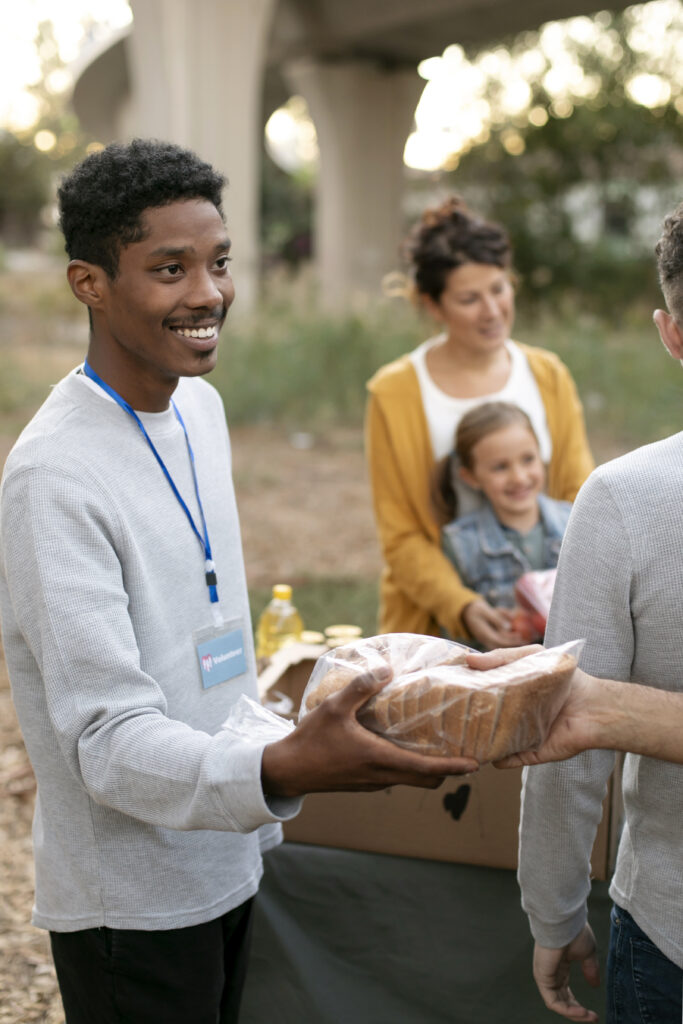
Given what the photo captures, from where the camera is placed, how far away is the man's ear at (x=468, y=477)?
3100 millimetres

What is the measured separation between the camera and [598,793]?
160 centimetres

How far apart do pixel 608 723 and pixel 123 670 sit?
689 mm

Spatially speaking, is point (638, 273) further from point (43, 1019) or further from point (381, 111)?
point (43, 1019)

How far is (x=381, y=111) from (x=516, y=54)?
2.46 metres

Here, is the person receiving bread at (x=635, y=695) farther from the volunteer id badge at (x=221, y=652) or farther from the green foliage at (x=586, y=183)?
the green foliage at (x=586, y=183)

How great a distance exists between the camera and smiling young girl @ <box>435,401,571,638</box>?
297cm

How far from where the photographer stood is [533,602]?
8.86ft

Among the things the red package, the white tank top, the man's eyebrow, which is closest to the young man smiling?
the man's eyebrow

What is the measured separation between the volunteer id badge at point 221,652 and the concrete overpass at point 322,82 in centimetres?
1000

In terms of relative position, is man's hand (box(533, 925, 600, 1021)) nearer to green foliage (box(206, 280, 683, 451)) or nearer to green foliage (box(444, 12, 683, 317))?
green foliage (box(206, 280, 683, 451))

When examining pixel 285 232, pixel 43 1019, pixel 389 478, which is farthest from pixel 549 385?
pixel 285 232

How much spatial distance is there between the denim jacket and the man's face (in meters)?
1.52

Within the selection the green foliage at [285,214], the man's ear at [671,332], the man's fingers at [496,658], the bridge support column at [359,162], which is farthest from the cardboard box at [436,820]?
the green foliage at [285,214]

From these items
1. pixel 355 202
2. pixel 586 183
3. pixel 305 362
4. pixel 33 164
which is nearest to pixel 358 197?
Answer: pixel 355 202
